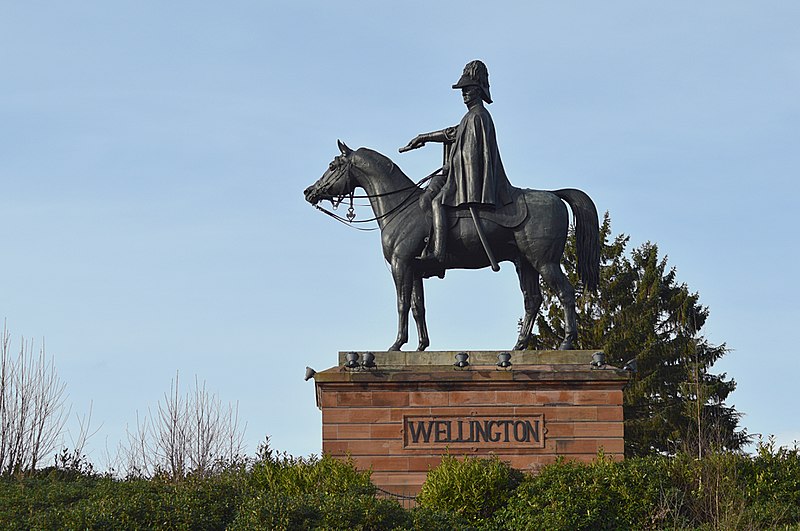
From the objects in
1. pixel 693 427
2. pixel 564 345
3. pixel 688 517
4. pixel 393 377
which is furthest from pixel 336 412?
Answer: pixel 693 427

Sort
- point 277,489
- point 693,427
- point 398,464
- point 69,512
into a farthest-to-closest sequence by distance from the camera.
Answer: point 693,427, point 398,464, point 277,489, point 69,512

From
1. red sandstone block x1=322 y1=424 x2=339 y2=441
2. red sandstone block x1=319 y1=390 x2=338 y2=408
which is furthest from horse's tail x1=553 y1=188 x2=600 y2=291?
red sandstone block x1=322 y1=424 x2=339 y2=441

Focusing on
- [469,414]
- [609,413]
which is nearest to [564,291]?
[609,413]

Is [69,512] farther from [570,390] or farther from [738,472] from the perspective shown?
[738,472]

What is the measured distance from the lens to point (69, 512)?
21.5 meters

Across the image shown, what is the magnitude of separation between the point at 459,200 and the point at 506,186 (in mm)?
1012

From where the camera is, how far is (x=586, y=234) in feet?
88.9

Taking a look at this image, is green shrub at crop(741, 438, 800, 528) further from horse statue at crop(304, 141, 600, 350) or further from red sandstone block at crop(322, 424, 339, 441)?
red sandstone block at crop(322, 424, 339, 441)

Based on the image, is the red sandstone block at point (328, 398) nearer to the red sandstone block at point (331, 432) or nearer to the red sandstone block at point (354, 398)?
the red sandstone block at point (354, 398)

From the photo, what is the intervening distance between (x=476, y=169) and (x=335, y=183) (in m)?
2.91

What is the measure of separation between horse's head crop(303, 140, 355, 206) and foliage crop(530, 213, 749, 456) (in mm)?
18737

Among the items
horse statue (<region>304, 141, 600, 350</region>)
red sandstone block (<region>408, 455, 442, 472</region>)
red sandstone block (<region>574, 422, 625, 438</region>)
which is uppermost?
horse statue (<region>304, 141, 600, 350</region>)

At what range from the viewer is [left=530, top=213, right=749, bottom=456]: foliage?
146 feet

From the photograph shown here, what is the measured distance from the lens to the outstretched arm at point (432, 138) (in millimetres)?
27520
